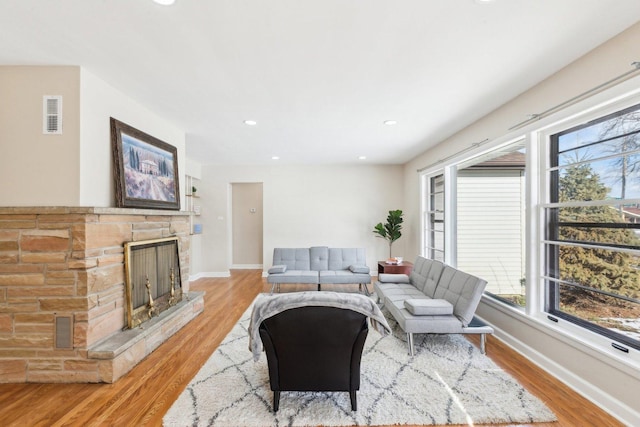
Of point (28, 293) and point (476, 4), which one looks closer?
point (476, 4)

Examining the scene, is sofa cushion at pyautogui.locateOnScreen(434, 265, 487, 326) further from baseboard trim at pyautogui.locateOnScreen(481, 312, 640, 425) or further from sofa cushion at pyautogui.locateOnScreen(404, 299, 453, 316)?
baseboard trim at pyautogui.locateOnScreen(481, 312, 640, 425)

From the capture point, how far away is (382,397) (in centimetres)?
208

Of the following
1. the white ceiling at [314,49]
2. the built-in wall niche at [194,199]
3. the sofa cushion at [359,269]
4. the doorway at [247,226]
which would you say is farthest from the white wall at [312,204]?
the white ceiling at [314,49]

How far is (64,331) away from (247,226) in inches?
201

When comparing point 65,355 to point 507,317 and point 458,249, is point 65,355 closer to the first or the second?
point 507,317

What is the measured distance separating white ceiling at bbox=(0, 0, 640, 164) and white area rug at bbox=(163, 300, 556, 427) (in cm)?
254

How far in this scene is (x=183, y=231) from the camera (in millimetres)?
3812

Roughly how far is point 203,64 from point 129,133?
1258 mm

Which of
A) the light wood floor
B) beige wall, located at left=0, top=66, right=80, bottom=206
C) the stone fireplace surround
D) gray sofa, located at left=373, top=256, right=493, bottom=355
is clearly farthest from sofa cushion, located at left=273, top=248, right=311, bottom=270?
beige wall, located at left=0, top=66, right=80, bottom=206

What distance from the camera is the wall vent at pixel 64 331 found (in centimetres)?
226

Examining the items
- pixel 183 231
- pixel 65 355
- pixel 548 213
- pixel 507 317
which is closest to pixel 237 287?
pixel 183 231

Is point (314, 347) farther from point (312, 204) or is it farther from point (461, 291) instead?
point (312, 204)

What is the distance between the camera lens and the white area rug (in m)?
1.87

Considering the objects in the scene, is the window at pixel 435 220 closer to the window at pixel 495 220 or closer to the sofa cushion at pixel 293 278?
the window at pixel 495 220
